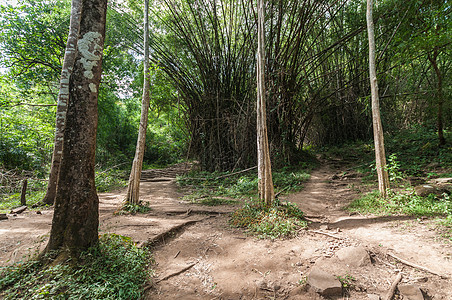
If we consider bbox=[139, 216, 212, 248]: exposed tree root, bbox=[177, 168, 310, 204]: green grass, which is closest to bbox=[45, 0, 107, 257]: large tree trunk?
bbox=[139, 216, 212, 248]: exposed tree root

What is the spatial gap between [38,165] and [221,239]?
26.0 feet

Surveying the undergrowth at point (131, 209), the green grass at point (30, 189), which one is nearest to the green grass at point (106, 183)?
the green grass at point (30, 189)

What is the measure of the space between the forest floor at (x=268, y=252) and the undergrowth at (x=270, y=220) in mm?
138

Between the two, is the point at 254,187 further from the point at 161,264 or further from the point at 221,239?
the point at 161,264

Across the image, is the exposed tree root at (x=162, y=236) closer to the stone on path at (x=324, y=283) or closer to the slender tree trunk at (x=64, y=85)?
the stone on path at (x=324, y=283)

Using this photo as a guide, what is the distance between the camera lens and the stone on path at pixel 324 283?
71.6 inches

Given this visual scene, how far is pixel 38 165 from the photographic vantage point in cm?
749

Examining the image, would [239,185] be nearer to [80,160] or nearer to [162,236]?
[162,236]

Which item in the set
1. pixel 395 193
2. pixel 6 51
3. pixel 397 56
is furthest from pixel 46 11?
pixel 395 193

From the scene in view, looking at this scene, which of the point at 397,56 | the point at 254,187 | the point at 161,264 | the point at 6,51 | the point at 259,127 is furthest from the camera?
the point at 6,51

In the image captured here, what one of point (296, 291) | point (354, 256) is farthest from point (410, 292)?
point (296, 291)

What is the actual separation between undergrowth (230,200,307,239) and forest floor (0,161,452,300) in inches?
5.4

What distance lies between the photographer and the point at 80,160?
2064 mm

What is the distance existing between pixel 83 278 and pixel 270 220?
7.65 feet
